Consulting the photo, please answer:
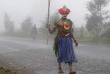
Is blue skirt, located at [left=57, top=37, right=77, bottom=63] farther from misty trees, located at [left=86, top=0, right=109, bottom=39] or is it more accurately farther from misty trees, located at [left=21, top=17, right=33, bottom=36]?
misty trees, located at [left=21, top=17, right=33, bottom=36]

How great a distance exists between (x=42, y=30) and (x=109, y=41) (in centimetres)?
1224

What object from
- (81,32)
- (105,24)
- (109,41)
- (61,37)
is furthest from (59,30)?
(81,32)

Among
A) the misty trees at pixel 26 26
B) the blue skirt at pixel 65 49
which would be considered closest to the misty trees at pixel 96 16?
the blue skirt at pixel 65 49

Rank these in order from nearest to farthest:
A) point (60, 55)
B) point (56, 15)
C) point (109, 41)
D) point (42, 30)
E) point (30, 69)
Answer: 1. point (60, 55)
2. point (30, 69)
3. point (109, 41)
4. point (56, 15)
5. point (42, 30)

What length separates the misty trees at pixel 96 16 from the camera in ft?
64.6

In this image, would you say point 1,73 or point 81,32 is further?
point 81,32

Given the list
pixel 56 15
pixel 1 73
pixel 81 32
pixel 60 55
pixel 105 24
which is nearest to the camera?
pixel 1 73

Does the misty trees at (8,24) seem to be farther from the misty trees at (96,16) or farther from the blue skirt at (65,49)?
the blue skirt at (65,49)

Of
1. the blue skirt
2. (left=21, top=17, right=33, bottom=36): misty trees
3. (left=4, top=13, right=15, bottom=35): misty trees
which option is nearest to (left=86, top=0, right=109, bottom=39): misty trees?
the blue skirt

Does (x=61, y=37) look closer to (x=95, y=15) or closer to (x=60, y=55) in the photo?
(x=60, y=55)

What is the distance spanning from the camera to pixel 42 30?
27969mm

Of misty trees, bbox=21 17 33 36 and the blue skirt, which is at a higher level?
the blue skirt

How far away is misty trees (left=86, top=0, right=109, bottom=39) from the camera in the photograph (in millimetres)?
19683

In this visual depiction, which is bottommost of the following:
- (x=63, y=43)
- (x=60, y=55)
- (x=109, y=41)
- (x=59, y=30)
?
(x=109, y=41)
